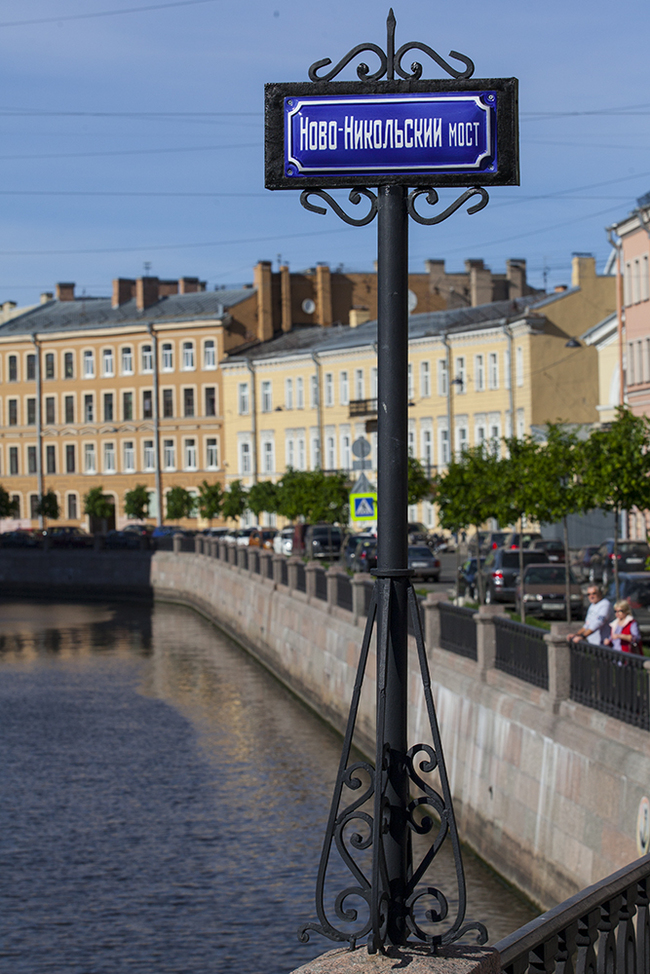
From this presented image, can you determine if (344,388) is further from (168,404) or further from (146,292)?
(146,292)

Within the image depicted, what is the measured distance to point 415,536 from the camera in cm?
5753

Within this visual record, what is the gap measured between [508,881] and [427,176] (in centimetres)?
947

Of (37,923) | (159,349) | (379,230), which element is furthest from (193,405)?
(379,230)

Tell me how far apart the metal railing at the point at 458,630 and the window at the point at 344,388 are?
167ft

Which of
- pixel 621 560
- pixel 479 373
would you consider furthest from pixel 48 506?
pixel 621 560

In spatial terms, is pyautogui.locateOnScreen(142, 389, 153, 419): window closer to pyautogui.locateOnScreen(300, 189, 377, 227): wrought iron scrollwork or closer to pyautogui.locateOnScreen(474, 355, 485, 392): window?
pyautogui.locateOnScreen(474, 355, 485, 392): window

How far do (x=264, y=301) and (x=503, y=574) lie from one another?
46.1 m

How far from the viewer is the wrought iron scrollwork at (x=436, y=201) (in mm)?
4004

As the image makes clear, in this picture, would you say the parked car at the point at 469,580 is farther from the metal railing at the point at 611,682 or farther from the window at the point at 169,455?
the window at the point at 169,455

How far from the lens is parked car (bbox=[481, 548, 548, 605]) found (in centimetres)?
3225

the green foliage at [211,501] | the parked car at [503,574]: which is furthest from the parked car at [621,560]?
the green foliage at [211,501]

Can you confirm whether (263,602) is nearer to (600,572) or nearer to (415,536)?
(600,572)

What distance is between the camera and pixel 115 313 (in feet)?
261

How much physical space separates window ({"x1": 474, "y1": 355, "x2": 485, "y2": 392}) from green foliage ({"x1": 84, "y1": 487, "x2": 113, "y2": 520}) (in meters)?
24.0
